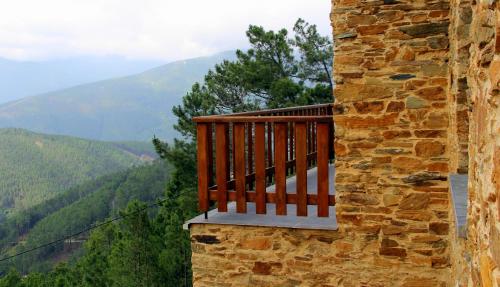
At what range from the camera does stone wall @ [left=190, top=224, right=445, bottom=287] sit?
13.7ft

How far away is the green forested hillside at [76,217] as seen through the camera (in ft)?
168

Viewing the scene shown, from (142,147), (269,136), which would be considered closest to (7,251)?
(269,136)

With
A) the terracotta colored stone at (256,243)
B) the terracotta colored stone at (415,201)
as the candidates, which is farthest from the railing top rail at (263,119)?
the terracotta colored stone at (256,243)

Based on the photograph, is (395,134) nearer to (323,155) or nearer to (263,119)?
(323,155)

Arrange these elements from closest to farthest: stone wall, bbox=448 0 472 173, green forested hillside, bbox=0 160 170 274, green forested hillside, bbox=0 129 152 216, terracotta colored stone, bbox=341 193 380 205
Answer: stone wall, bbox=448 0 472 173, terracotta colored stone, bbox=341 193 380 205, green forested hillside, bbox=0 160 170 274, green forested hillside, bbox=0 129 152 216

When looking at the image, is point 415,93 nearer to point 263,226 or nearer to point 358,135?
point 358,135

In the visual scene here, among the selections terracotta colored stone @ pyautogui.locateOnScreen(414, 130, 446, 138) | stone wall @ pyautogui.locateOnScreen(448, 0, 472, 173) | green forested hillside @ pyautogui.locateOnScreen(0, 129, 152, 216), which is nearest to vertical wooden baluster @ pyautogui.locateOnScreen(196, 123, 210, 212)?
terracotta colored stone @ pyautogui.locateOnScreen(414, 130, 446, 138)

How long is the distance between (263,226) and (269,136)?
1.37 meters

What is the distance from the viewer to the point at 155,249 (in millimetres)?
18641

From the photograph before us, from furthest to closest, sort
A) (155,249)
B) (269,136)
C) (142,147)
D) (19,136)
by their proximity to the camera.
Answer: (142,147) < (19,136) < (155,249) < (269,136)

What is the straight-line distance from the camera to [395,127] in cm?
411

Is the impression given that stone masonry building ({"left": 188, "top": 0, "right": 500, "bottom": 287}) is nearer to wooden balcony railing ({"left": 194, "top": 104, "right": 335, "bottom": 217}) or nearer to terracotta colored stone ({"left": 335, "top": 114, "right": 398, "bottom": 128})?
terracotta colored stone ({"left": 335, "top": 114, "right": 398, "bottom": 128})

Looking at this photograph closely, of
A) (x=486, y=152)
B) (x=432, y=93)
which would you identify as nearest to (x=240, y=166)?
(x=432, y=93)

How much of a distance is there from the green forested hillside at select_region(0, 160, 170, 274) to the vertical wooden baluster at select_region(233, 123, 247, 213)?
142 feet
